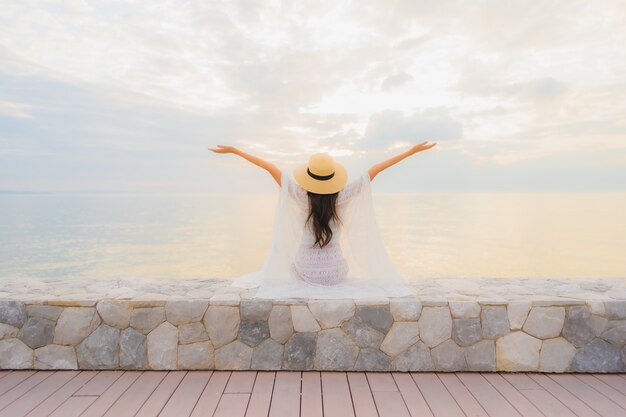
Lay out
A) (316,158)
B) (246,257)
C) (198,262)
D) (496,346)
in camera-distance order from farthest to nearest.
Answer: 1. (246,257)
2. (198,262)
3. (316,158)
4. (496,346)

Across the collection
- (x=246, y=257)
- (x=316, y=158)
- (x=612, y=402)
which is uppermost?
(x=316, y=158)

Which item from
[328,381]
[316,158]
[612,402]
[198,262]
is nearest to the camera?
[612,402]

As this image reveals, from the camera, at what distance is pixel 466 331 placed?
114 inches

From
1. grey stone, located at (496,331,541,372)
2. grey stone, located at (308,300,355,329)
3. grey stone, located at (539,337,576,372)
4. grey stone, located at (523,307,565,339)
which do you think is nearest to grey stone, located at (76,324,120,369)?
grey stone, located at (308,300,355,329)

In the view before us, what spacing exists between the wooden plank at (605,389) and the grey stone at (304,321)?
180 centimetres

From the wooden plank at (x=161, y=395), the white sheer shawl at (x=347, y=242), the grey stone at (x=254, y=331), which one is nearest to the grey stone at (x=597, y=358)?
the white sheer shawl at (x=347, y=242)

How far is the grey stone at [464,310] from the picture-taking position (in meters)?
2.90

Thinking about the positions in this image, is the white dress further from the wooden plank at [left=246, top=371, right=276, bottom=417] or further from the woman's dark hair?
the wooden plank at [left=246, top=371, right=276, bottom=417]

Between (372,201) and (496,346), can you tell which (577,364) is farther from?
(372,201)

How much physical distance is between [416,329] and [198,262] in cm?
2196

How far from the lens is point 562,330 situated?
293 cm

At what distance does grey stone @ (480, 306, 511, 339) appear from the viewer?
2910 mm

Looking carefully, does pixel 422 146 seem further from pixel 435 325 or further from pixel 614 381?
pixel 614 381

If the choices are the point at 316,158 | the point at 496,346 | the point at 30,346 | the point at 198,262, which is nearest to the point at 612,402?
the point at 496,346
